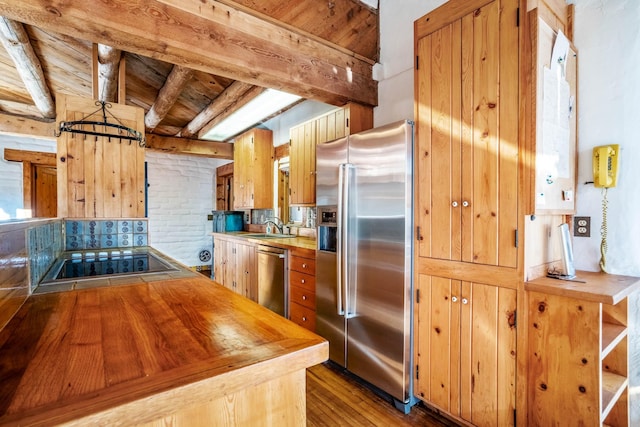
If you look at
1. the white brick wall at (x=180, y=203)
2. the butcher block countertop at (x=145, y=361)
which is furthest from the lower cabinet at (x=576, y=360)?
the white brick wall at (x=180, y=203)

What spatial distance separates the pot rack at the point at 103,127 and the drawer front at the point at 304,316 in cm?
204

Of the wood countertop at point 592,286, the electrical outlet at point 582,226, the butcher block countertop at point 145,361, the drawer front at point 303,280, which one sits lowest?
the drawer front at point 303,280

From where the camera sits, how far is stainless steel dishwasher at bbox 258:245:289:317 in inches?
127

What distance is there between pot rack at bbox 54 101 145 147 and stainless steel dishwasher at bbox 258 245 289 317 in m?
1.60

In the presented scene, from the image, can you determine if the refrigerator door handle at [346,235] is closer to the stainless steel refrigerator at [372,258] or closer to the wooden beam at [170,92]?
the stainless steel refrigerator at [372,258]

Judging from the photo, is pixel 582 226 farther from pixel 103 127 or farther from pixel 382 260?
pixel 103 127

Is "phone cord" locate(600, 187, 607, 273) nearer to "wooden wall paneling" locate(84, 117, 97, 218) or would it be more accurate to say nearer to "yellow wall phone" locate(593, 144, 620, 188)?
"yellow wall phone" locate(593, 144, 620, 188)

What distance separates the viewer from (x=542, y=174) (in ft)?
5.12

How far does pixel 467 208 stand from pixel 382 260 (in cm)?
64

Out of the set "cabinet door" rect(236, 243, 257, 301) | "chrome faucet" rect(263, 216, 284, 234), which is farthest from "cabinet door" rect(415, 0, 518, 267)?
"chrome faucet" rect(263, 216, 284, 234)

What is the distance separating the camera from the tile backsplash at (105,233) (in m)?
2.51

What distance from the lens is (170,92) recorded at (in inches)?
134

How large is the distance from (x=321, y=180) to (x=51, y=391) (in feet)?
7.37

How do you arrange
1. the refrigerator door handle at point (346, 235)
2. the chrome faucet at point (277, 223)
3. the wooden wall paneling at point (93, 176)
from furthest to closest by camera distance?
the chrome faucet at point (277, 223) < the wooden wall paneling at point (93, 176) < the refrigerator door handle at point (346, 235)
